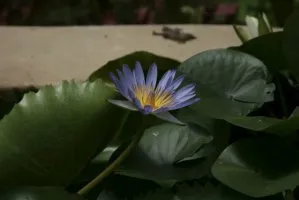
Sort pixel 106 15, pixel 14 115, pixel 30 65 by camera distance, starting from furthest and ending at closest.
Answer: pixel 106 15
pixel 30 65
pixel 14 115

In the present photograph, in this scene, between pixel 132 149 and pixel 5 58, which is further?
pixel 5 58

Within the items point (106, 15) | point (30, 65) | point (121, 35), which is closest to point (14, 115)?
point (30, 65)

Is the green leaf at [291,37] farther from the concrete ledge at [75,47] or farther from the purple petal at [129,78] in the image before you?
the concrete ledge at [75,47]

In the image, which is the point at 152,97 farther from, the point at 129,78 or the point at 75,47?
the point at 75,47

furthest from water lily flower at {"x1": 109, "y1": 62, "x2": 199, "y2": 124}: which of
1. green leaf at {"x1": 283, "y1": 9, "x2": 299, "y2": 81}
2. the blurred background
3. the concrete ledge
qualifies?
the blurred background

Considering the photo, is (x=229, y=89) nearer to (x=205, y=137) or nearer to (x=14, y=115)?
(x=205, y=137)

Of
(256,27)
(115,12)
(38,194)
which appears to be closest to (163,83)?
(38,194)
